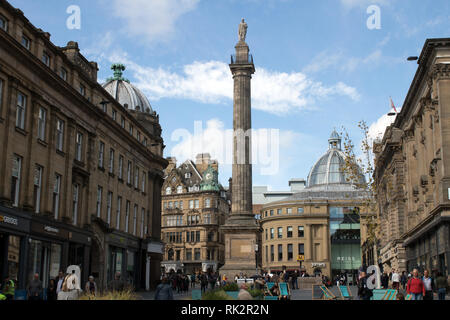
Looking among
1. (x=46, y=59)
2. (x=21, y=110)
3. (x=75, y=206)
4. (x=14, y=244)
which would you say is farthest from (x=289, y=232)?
(x=14, y=244)

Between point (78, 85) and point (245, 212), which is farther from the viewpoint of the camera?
point (245, 212)

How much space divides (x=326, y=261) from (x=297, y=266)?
5640mm

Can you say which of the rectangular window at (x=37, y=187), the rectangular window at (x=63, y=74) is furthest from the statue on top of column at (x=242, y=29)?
the rectangular window at (x=37, y=187)

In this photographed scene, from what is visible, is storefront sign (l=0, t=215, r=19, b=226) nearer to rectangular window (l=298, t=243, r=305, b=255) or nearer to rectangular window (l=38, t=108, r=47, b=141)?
rectangular window (l=38, t=108, r=47, b=141)

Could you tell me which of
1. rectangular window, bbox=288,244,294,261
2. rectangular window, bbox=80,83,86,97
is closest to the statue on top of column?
rectangular window, bbox=80,83,86,97

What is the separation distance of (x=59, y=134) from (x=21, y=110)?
4979 mm

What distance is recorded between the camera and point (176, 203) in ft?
383

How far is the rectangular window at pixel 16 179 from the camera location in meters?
28.7

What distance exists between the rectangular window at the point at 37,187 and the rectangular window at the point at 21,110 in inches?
116

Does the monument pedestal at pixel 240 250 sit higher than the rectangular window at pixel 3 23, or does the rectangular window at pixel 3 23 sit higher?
the rectangular window at pixel 3 23

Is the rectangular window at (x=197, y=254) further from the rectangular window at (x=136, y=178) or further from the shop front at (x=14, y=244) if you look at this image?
the shop front at (x=14, y=244)

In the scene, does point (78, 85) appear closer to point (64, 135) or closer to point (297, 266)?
point (64, 135)
